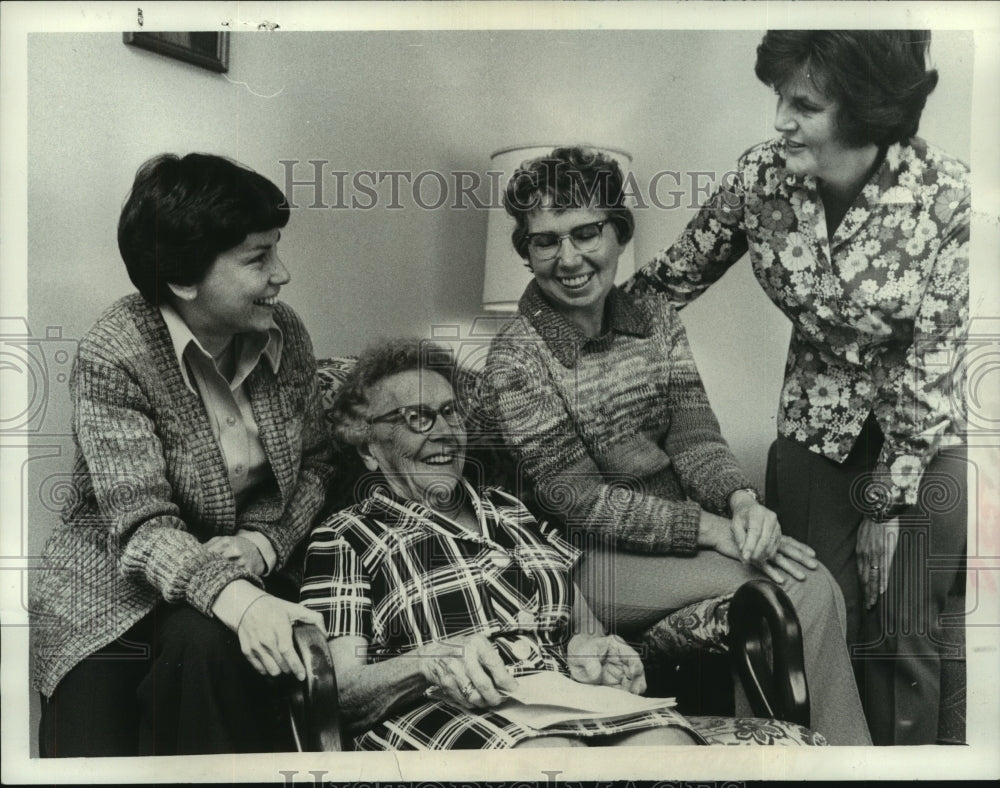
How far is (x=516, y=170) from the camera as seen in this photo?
3430 millimetres

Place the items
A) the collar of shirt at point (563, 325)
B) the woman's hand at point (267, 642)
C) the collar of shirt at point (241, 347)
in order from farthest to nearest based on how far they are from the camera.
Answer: the collar of shirt at point (563, 325), the collar of shirt at point (241, 347), the woman's hand at point (267, 642)

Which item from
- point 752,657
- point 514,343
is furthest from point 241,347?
point 752,657

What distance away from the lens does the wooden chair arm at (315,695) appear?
321cm

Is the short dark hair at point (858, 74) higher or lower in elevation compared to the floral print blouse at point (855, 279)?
higher

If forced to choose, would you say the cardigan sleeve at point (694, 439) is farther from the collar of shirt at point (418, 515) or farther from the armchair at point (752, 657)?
the collar of shirt at point (418, 515)

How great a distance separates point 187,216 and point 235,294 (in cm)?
26

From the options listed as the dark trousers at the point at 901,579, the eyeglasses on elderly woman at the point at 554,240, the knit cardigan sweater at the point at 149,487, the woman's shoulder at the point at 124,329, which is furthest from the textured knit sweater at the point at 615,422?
the woman's shoulder at the point at 124,329

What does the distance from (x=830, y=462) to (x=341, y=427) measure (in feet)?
4.87

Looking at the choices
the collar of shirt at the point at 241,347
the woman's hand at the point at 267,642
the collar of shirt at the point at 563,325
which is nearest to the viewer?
the woman's hand at the point at 267,642

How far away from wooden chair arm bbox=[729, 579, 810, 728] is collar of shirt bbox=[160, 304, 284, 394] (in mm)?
1545

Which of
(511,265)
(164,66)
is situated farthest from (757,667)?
(164,66)

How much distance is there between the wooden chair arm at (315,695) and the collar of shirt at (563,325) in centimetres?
108

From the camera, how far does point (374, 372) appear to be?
339 cm

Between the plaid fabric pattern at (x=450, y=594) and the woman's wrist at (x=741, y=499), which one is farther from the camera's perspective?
the woman's wrist at (x=741, y=499)
